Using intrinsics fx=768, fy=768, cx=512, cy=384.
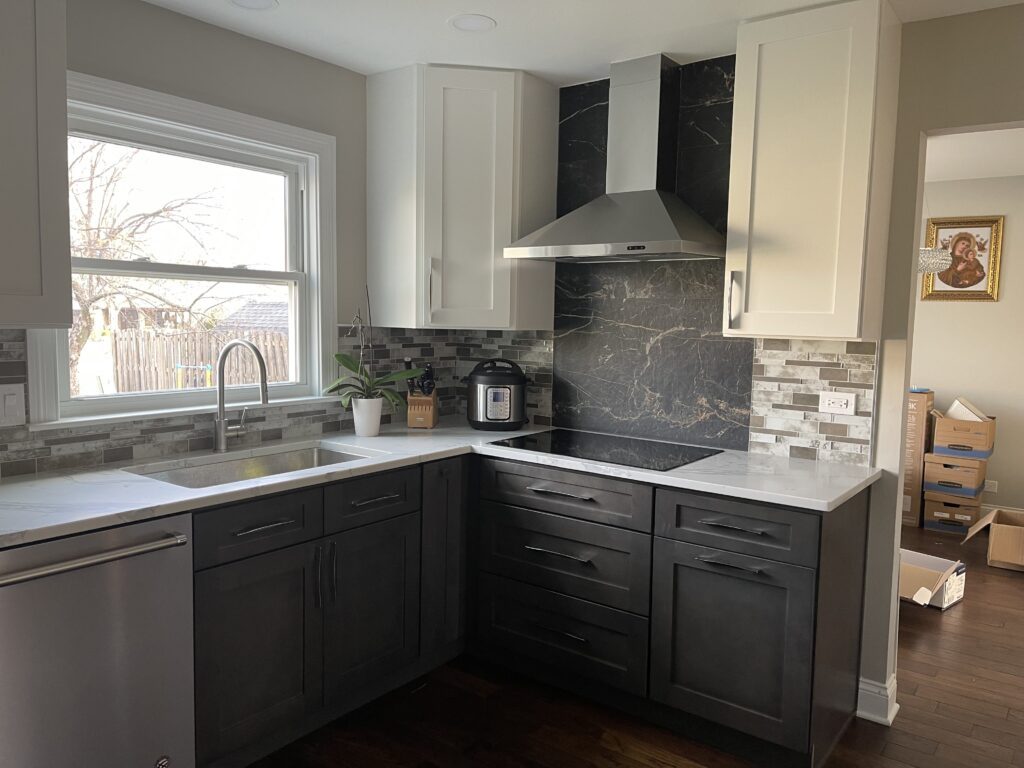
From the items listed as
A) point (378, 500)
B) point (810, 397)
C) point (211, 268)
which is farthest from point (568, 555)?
point (211, 268)

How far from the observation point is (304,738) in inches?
98.3

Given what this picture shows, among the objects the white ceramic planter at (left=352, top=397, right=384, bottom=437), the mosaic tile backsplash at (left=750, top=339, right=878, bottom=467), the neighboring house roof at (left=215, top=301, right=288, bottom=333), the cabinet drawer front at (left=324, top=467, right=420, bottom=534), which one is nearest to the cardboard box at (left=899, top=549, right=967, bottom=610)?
the mosaic tile backsplash at (left=750, top=339, right=878, bottom=467)

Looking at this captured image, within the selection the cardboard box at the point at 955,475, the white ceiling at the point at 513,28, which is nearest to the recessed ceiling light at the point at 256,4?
the white ceiling at the point at 513,28

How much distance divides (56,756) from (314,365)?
67.7 inches

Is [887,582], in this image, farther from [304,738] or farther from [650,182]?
[304,738]

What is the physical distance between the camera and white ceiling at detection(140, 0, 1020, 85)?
8.06 feet

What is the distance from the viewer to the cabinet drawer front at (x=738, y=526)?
7.35ft

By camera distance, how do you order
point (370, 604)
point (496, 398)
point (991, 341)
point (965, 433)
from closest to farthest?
point (370, 604)
point (496, 398)
point (965, 433)
point (991, 341)

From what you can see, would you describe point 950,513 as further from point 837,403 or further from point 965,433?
point 837,403

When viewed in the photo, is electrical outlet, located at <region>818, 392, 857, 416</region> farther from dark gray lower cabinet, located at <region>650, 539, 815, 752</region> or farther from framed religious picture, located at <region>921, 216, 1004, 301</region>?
framed religious picture, located at <region>921, 216, 1004, 301</region>

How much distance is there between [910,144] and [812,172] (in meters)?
0.40

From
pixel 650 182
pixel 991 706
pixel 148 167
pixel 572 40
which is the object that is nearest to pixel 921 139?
pixel 650 182

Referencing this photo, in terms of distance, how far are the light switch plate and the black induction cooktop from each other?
5.18 feet

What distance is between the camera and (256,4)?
250 centimetres
